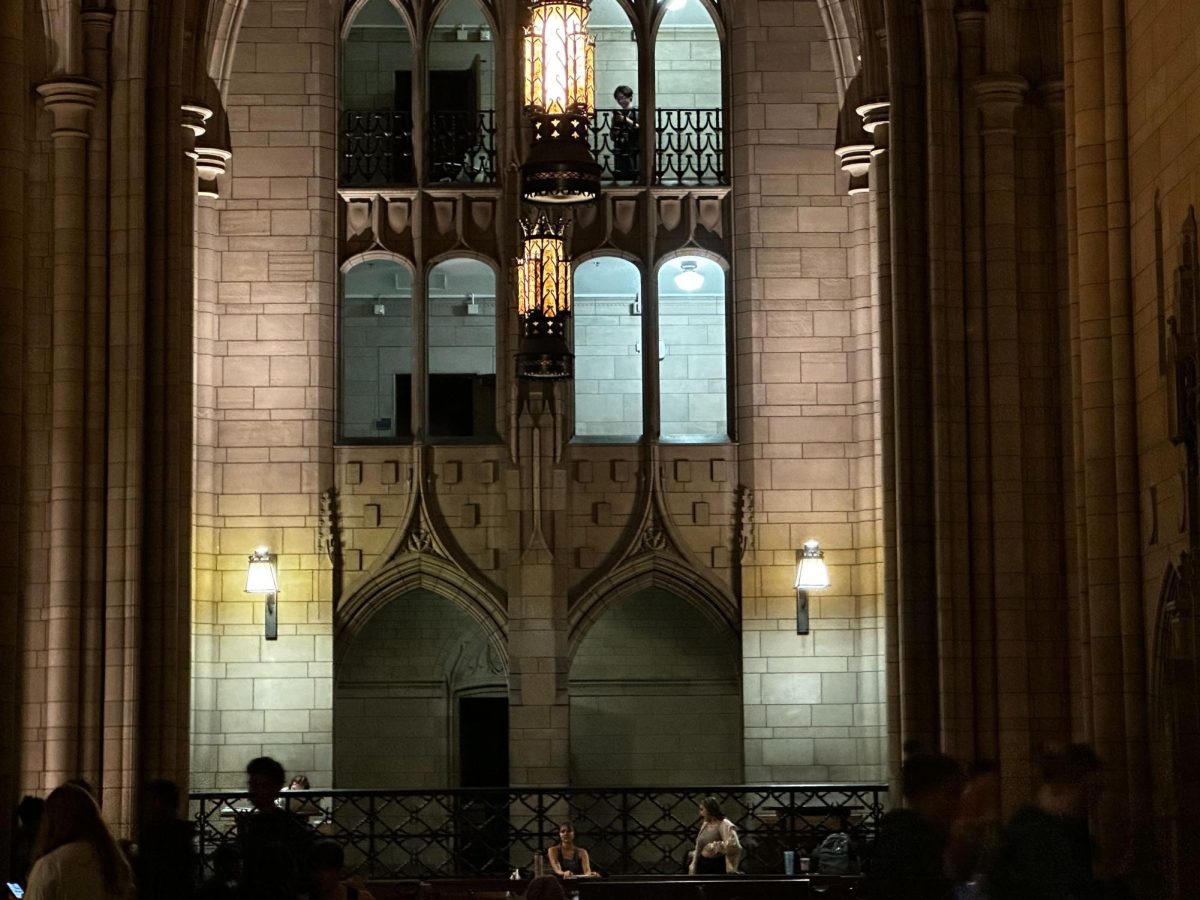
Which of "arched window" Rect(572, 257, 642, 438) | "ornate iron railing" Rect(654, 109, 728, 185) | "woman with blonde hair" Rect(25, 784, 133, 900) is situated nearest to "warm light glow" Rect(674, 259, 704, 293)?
"arched window" Rect(572, 257, 642, 438)

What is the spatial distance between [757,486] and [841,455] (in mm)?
841

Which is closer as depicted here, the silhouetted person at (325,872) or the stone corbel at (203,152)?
the silhouetted person at (325,872)

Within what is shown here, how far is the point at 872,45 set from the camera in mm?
17234

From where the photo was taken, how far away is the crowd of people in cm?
687

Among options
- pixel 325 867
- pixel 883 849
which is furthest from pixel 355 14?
pixel 883 849

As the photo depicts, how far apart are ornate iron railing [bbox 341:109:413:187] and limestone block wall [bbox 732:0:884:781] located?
127 inches

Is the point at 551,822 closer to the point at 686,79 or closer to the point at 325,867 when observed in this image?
the point at 686,79

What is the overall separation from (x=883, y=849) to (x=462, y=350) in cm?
1588

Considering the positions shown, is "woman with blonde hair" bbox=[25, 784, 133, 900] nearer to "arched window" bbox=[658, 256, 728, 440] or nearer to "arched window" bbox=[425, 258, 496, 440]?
"arched window" bbox=[425, 258, 496, 440]

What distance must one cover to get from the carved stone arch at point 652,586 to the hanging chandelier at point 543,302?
120 inches

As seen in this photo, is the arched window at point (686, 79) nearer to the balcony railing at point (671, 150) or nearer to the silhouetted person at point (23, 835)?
the balcony railing at point (671, 150)

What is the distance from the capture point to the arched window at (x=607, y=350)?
23.2 metres

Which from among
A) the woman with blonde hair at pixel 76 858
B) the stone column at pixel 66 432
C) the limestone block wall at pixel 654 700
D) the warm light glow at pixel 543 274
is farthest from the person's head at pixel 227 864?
the limestone block wall at pixel 654 700

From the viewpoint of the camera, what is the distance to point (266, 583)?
21281 millimetres
